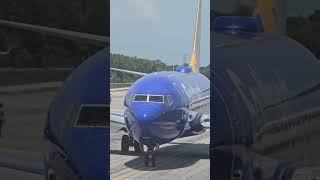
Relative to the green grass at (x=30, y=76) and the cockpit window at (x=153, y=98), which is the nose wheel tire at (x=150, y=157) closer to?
the cockpit window at (x=153, y=98)

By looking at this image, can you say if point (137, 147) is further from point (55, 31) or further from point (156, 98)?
point (55, 31)

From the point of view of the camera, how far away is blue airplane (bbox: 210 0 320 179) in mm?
3592

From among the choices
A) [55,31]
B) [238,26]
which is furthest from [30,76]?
[238,26]

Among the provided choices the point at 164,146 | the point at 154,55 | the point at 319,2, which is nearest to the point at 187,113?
the point at 164,146

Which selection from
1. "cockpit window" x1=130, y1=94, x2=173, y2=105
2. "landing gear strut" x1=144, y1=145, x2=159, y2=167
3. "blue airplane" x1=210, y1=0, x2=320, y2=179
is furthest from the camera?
"cockpit window" x1=130, y1=94, x2=173, y2=105

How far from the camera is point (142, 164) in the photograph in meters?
3.81

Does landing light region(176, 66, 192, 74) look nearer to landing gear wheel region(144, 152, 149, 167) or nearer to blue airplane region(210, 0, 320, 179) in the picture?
blue airplane region(210, 0, 320, 179)

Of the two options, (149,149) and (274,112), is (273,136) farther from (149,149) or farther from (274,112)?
(149,149)

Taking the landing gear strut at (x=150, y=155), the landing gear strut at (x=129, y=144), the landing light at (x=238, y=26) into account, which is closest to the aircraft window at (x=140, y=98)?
the landing gear strut at (x=129, y=144)

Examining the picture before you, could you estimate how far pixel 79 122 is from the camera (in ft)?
12.5

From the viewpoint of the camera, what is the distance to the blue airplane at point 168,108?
3.82 metres

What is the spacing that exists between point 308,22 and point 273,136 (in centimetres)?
76

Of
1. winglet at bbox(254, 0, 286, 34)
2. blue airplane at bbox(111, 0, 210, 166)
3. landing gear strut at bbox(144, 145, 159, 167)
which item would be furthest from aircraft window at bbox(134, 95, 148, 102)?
winglet at bbox(254, 0, 286, 34)

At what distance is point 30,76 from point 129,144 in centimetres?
82
